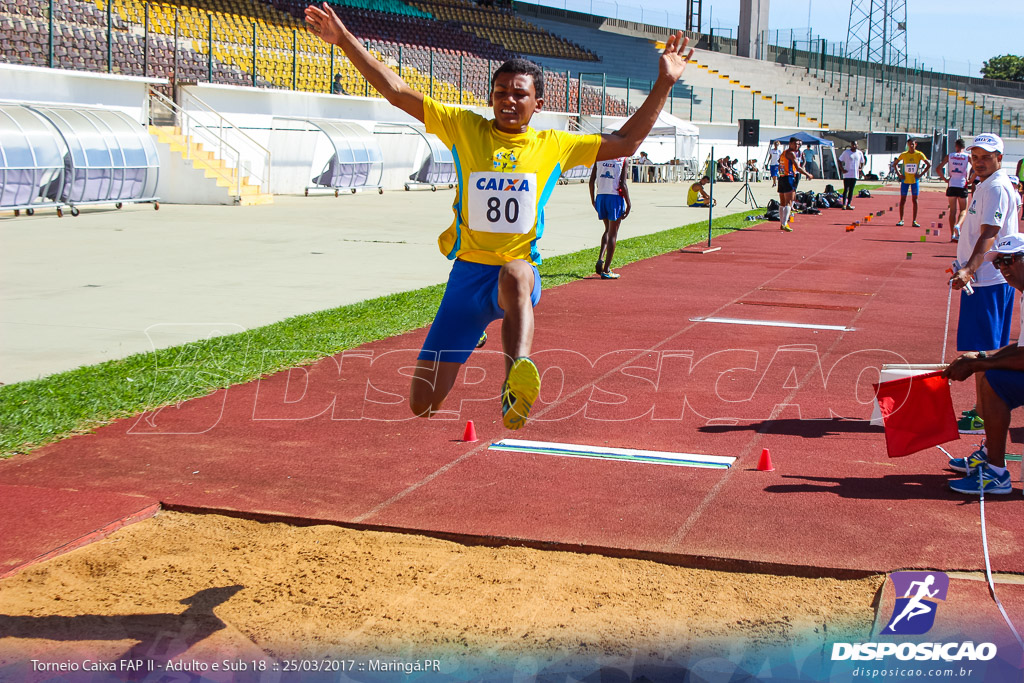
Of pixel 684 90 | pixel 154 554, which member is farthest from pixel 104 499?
pixel 684 90

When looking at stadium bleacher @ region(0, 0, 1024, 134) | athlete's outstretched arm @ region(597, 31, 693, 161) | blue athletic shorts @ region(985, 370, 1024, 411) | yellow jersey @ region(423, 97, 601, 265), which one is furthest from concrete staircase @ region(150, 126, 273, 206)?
blue athletic shorts @ region(985, 370, 1024, 411)

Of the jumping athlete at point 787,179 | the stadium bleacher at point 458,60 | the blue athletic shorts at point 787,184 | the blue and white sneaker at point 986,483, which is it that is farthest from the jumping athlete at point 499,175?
the stadium bleacher at point 458,60

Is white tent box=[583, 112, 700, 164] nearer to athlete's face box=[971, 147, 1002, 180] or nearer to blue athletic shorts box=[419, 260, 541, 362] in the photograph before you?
athlete's face box=[971, 147, 1002, 180]

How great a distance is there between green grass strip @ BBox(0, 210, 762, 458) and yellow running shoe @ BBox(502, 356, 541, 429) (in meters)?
3.84

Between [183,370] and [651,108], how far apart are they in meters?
5.49

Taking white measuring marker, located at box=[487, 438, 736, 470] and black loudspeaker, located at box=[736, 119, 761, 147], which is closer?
white measuring marker, located at box=[487, 438, 736, 470]

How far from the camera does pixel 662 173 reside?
5103 centimetres

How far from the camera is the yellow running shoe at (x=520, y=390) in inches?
194

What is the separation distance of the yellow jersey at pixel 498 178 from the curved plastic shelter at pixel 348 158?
28352 mm

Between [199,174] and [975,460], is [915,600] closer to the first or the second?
[975,460]

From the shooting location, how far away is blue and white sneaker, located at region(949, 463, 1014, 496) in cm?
620

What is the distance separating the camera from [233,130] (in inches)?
1231

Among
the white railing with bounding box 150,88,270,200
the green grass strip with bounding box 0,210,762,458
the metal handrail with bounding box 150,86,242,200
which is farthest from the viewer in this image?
the white railing with bounding box 150,88,270,200

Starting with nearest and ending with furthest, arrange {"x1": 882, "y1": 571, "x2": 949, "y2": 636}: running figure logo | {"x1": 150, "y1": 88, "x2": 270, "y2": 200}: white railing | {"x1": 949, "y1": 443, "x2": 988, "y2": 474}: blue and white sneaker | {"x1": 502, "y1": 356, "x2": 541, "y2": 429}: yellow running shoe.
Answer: {"x1": 882, "y1": 571, "x2": 949, "y2": 636}: running figure logo
{"x1": 502, "y1": 356, "x2": 541, "y2": 429}: yellow running shoe
{"x1": 949, "y1": 443, "x2": 988, "y2": 474}: blue and white sneaker
{"x1": 150, "y1": 88, "x2": 270, "y2": 200}: white railing
